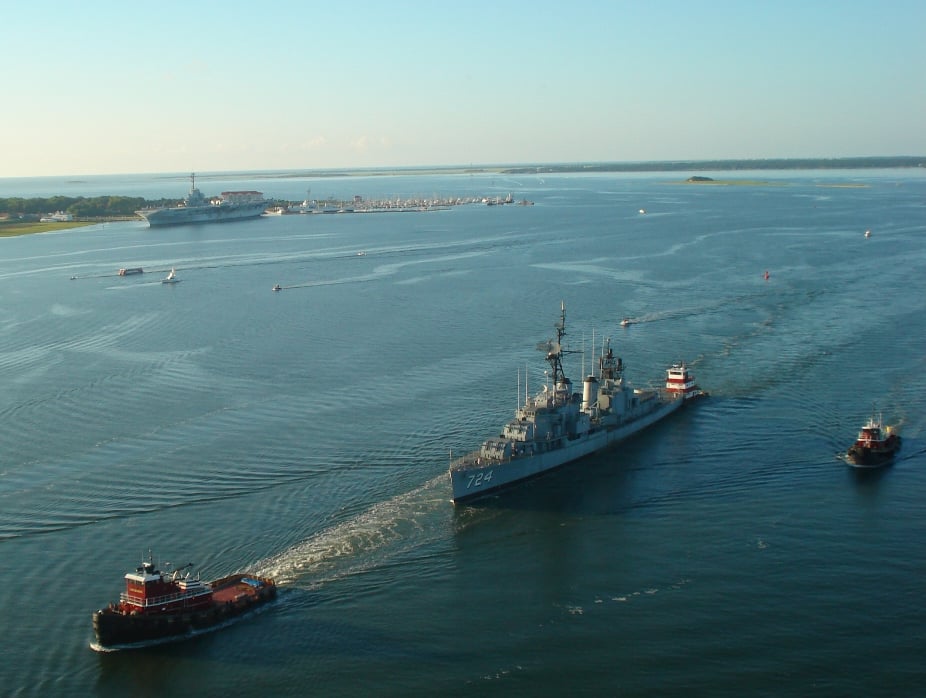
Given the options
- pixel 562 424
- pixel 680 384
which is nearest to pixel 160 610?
pixel 562 424

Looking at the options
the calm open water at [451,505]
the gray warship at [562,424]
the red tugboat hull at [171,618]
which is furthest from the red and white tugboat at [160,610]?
the gray warship at [562,424]

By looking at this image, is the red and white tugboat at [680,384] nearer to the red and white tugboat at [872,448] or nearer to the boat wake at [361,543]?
the red and white tugboat at [872,448]

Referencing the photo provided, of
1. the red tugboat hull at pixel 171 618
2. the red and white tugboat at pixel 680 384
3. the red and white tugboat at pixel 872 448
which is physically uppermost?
the red and white tugboat at pixel 680 384

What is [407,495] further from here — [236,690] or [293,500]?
[236,690]

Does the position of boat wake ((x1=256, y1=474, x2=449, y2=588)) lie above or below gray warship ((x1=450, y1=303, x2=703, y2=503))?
below

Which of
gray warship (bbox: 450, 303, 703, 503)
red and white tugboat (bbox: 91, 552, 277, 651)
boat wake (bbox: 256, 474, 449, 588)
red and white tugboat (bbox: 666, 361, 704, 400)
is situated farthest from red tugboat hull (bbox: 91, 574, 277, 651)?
red and white tugboat (bbox: 666, 361, 704, 400)

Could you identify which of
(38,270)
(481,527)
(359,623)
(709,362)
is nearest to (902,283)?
(709,362)

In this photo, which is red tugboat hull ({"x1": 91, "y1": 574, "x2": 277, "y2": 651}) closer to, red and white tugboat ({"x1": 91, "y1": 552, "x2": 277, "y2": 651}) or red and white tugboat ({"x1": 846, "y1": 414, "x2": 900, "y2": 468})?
red and white tugboat ({"x1": 91, "y1": 552, "x2": 277, "y2": 651})
